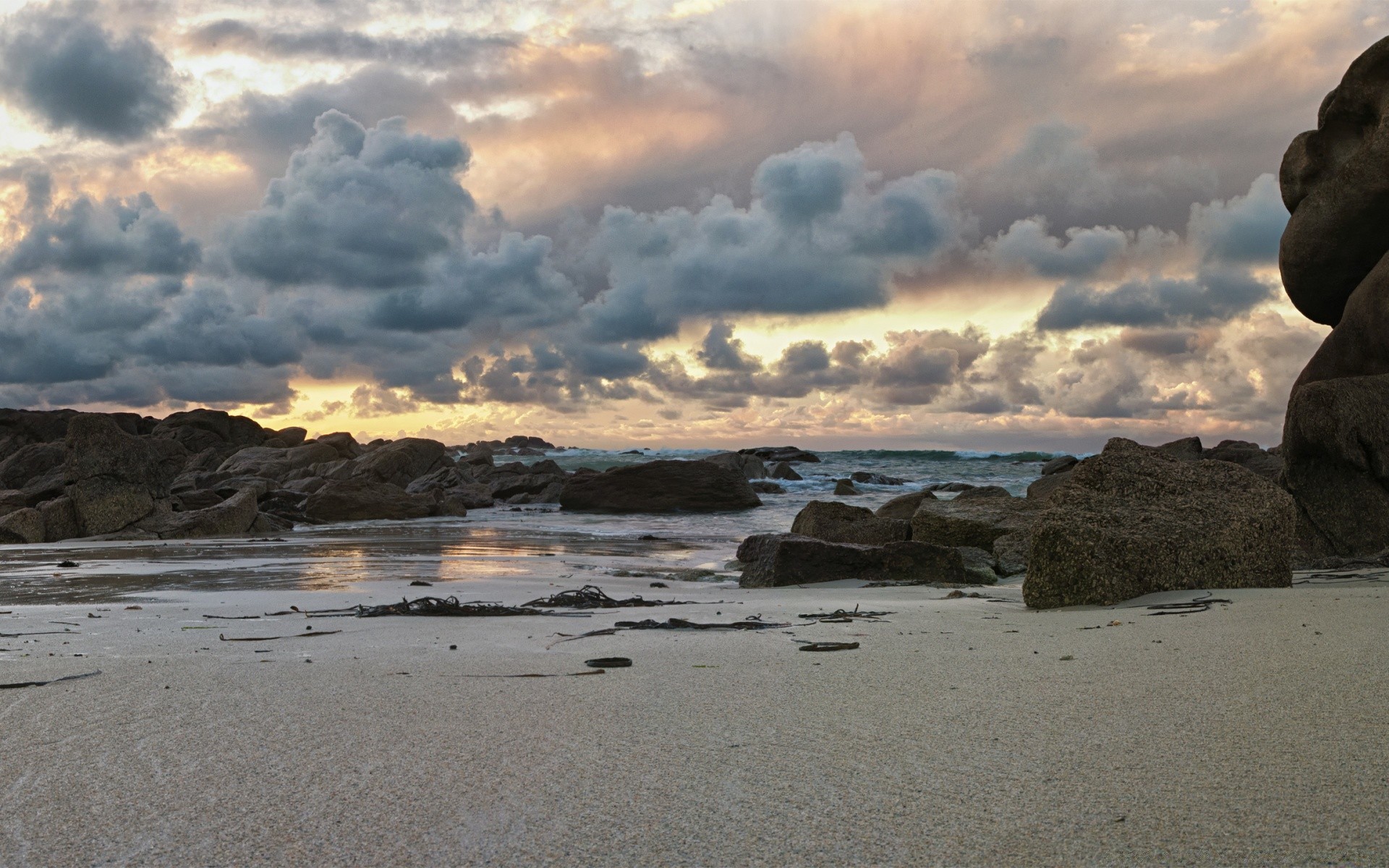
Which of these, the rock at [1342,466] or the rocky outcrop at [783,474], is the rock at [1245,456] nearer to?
the rock at [1342,466]

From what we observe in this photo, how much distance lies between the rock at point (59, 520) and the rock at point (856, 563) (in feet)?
29.4

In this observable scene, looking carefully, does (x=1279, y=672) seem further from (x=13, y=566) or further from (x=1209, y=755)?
(x=13, y=566)

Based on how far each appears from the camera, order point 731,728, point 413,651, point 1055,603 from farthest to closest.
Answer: point 1055,603 < point 413,651 < point 731,728

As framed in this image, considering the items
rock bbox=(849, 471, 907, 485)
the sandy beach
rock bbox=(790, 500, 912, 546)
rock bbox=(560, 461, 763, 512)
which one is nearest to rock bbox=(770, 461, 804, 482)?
rock bbox=(849, 471, 907, 485)

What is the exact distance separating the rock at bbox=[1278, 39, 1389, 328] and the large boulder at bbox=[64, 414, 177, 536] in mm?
12986

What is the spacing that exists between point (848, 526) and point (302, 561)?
504 cm

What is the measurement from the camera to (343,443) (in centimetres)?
2959

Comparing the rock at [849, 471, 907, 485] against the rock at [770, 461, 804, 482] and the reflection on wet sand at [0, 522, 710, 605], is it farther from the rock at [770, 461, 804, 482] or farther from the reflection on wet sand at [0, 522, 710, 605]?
the reflection on wet sand at [0, 522, 710, 605]

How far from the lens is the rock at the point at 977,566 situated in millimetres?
6621

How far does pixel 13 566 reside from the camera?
7578mm

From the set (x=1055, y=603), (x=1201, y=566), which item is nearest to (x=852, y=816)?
(x=1055, y=603)

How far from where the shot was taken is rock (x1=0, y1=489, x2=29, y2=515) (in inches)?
490

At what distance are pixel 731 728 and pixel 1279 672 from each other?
1.37 m

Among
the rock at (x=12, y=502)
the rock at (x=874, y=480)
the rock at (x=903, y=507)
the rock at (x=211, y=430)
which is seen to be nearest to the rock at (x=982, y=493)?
the rock at (x=903, y=507)
